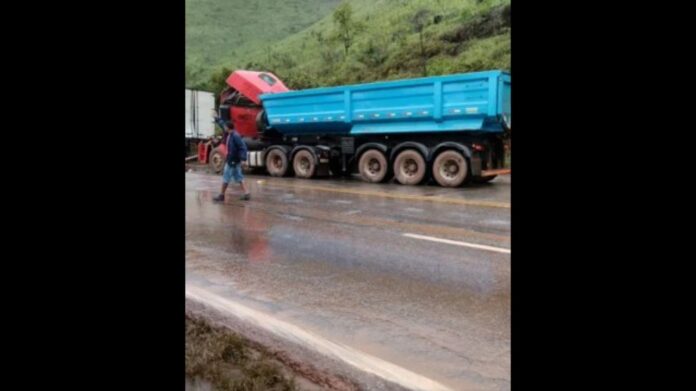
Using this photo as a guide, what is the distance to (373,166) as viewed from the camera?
15.8 m

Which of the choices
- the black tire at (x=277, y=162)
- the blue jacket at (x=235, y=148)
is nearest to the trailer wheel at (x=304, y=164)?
the black tire at (x=277, y=162)

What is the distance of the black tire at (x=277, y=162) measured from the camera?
17.4 metres

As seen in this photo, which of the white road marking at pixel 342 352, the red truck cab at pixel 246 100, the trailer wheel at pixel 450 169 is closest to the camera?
the white road marking at pixel 342 352

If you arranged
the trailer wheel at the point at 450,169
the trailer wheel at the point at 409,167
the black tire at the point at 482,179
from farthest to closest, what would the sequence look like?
the black tire at the point at 482,179
the trailer wheel at the point at 409,167
the trailer wheel at the point at 450,169

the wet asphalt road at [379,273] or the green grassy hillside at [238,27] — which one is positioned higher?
the green grassy hillside at [238,27]

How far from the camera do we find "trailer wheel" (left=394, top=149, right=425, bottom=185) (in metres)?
14.8

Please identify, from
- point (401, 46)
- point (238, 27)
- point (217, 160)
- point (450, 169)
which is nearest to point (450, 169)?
point (450, 169)

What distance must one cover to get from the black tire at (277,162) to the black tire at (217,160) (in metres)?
1.95

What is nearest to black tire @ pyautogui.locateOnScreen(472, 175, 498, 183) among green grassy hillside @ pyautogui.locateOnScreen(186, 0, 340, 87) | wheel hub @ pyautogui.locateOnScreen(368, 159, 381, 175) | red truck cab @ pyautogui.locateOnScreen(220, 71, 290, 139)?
wheel hub @ pyautogui.locateOnScreen(368, 159, 381, 175)

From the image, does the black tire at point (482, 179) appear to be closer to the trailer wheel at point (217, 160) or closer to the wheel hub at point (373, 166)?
the wheel hub at point (373, 166)

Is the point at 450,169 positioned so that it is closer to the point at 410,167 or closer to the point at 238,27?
the point at 410,167

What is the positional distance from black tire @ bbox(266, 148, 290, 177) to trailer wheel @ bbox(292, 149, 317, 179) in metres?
0.27
